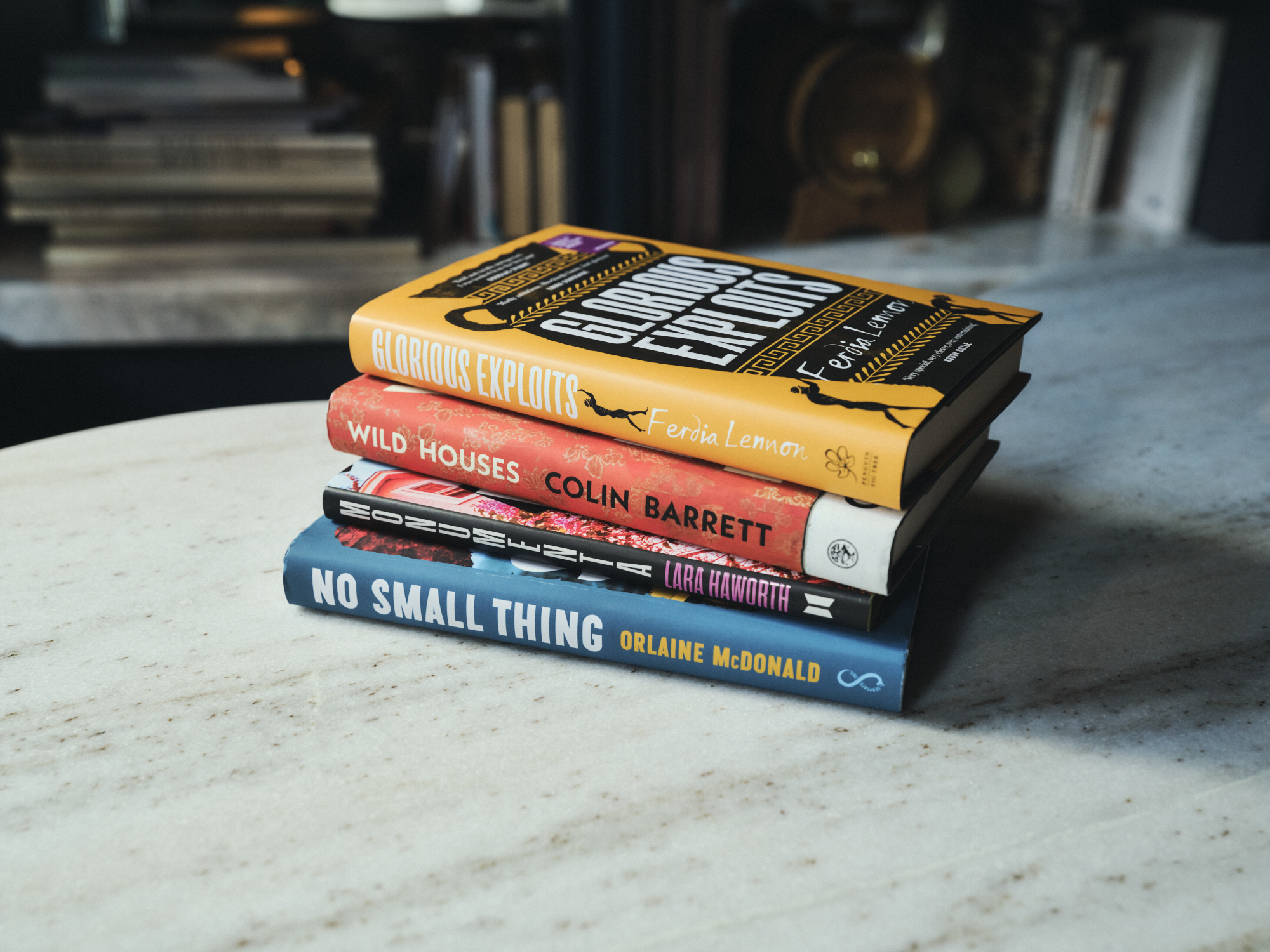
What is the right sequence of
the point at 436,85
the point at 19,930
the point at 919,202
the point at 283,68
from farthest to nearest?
the point at 436,85 → the point at 919,202 → the point at 283,68 → the point at 19,930

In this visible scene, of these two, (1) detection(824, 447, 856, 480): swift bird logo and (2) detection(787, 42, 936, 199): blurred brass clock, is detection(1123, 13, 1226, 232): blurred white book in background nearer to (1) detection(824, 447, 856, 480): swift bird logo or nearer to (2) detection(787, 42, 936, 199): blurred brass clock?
(2) detection(787, 42, 936, 199): blurred brass clock

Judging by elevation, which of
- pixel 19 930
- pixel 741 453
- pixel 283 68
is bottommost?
pixel 19 930

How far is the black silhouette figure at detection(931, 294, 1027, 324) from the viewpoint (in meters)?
0.51

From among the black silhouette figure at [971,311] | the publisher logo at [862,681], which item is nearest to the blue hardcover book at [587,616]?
the publisher logo at [862,681]

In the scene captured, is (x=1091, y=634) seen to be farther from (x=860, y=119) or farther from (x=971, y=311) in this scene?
(x=860, y=119)

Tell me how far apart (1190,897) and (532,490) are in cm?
31

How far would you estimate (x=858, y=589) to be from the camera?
43 centimetres

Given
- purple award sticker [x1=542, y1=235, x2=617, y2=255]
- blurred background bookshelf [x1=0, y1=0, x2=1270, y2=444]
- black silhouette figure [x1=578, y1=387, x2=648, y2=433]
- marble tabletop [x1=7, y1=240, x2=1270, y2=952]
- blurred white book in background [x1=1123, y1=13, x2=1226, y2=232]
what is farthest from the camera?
blurred white book in background [x1=1123, y1=13, x2=1226, y2=232]

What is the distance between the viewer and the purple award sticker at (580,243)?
616 mm

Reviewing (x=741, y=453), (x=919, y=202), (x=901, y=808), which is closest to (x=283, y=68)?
(x=919, y=202)

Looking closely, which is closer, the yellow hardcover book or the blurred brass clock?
the yellow hardcover book

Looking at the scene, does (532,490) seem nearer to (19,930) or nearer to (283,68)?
(19,930)

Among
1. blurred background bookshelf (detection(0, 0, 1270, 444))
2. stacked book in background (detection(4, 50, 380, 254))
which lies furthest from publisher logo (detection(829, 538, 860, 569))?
stacked book in background (detection(4, 50, 380, 254))

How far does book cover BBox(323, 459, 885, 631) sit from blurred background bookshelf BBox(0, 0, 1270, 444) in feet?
3.23
